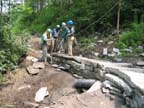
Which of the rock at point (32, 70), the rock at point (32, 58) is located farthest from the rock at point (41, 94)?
the rock at point (32, 58)

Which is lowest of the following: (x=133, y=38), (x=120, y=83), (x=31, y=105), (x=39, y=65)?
(x=31, y=105)

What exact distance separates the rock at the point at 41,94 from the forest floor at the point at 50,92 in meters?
0.14

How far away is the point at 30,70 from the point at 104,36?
5.30 metres

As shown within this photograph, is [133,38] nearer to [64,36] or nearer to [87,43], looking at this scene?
[87,43]

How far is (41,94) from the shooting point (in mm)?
10797

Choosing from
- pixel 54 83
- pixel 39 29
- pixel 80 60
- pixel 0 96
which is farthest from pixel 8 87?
pixel 39 29

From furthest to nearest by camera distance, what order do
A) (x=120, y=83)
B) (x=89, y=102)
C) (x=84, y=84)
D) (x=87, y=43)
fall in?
(x=87, y=43) → (x=84, y=84) → (x=89, y=102) → (x=120, y=83)

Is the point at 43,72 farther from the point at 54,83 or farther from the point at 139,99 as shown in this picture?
the point at 139,99

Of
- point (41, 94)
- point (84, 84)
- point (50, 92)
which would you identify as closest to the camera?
point (84, 84)

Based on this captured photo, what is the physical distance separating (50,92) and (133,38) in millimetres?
5841

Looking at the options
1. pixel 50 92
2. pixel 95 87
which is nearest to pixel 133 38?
pixel 50 92

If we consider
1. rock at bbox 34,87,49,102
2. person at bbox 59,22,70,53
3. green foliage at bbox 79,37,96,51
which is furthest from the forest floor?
green foliage at bbox 79,37,96,51

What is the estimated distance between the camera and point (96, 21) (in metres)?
18.1

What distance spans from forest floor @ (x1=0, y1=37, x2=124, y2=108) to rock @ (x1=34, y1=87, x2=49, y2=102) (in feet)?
0.46
